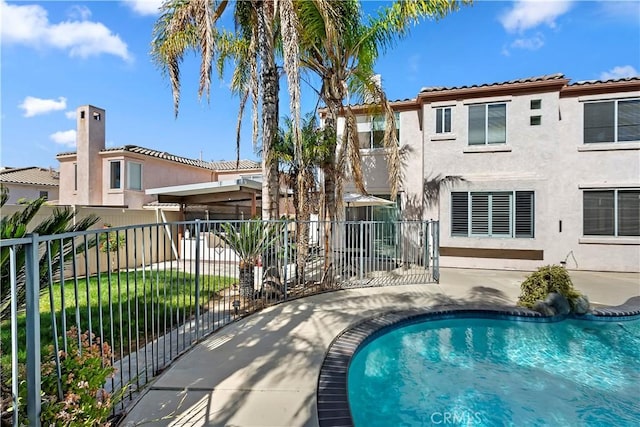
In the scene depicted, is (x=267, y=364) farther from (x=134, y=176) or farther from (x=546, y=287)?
(x=134, y=176)

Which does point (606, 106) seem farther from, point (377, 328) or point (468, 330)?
point (377, 328)

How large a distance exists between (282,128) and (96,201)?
18434 mm

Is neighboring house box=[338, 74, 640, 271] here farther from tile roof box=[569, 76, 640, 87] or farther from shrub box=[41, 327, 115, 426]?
shrub box=[41, 327, 115, 426]

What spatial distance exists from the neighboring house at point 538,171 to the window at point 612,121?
0.04 m

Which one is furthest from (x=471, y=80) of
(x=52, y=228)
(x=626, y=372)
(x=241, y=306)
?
(x=52, y=228)

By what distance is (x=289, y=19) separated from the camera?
8258 millimetres

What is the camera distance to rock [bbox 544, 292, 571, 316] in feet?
29.0

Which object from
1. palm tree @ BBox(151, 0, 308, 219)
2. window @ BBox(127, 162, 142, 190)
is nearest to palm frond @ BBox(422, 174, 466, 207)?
palm tree @ BBox(151, 0, 308, 219)

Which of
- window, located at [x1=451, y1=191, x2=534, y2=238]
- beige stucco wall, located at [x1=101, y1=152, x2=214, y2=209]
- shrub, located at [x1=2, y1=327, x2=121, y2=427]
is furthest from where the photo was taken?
beige stucco wall, located at [x1=101, y1=152, x2=214, y2=209]

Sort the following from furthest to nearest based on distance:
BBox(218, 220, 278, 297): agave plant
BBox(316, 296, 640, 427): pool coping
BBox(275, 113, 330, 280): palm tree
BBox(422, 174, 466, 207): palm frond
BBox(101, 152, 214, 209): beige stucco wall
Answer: BBox(101, 152, 214, 209): beige stucco wall
BBox(422, 174, 466, 207): palm frond
BBox(275, 113, 330, 280): palm tree
BBox(218, 220, 278, 297): agave plant
BBox(316, 296, 640, 427): pool coping

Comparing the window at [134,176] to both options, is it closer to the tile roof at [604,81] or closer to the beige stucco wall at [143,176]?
the beige stucco wall at [143,176]

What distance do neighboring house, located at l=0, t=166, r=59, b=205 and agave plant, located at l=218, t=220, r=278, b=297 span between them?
28.6 meters

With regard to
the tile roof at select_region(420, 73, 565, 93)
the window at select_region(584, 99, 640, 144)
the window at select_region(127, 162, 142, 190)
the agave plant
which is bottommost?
the agave plant

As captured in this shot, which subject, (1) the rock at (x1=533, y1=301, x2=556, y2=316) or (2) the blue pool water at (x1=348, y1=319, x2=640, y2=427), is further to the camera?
(1) the rock at (x1=533, y1=301, x2=556, y2=316)
